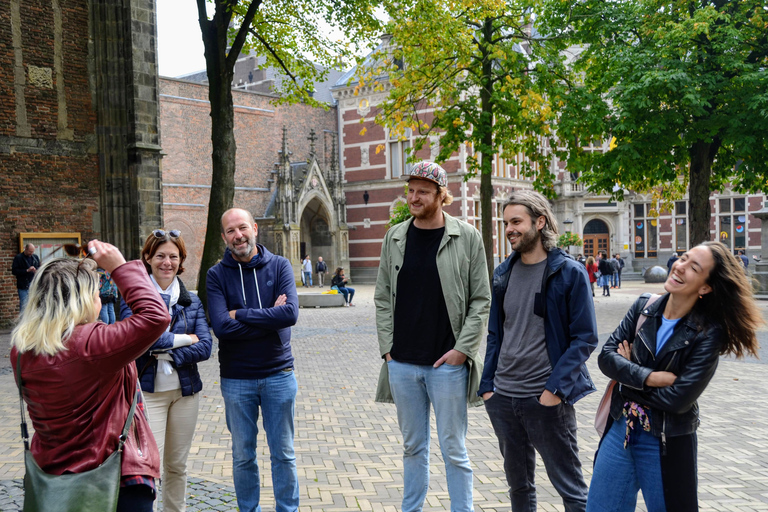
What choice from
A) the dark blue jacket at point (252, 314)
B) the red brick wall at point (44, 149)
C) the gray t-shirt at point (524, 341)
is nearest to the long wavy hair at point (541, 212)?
the gray t-shirt at point (524, 341)

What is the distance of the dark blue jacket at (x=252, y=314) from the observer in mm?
3570

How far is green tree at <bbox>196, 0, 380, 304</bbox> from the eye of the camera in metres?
12.3

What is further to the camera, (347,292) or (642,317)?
(347,292)

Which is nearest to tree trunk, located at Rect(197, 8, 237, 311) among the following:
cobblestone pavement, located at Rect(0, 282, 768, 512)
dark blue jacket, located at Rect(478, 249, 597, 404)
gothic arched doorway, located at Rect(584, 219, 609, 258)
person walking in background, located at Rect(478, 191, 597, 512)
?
cobblestone pavement, located at Rect(0, 282, 768, 512)

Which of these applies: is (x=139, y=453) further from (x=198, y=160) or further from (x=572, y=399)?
(x=198, y=160)

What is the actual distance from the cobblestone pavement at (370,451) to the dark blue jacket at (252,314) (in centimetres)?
108

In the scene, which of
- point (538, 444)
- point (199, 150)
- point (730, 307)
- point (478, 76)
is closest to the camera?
point (730, 307)

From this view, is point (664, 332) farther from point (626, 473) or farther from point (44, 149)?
point (44, 149)

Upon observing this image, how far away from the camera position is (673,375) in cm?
262

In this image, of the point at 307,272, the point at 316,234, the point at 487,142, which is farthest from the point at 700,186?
the point at 316,234

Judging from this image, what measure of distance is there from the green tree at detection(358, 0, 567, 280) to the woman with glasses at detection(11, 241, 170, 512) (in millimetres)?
12227

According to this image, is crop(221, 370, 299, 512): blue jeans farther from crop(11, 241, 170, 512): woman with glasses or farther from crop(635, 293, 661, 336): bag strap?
crop(635, 293, 661, 336): bag strap

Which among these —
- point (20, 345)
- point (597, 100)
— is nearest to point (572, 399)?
point (20, 345)

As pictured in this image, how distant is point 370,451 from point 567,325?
2.70 metres
